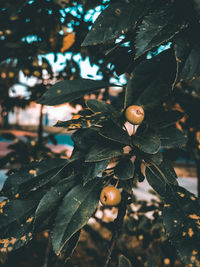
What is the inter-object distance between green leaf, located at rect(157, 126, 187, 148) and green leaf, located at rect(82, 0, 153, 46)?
0.88ft

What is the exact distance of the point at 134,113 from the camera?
1.90ft

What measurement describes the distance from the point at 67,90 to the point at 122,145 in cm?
20

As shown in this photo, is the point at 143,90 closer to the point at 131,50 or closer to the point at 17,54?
the point at 131,50

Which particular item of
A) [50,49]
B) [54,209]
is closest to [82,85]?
[54,209]

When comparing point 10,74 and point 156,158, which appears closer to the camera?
point 156,158

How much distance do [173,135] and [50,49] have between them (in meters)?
0.87

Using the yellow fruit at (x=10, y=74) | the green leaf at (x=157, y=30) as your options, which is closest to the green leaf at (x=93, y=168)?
the green leaf at (x=157, y=30)

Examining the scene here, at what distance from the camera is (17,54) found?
1193 mm

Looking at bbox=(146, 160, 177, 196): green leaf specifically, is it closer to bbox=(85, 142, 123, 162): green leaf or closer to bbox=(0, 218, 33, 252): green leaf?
bbox=(85, 142, 123, 162): green leaf

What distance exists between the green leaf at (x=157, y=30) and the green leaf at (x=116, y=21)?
4 centimetres

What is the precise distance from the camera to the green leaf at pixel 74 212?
1.57 feet

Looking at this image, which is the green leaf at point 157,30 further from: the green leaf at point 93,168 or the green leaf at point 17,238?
the green leaf at point 17,238

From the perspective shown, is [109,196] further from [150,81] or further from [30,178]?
[150,81]

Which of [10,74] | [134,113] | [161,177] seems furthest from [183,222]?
[10,74]
